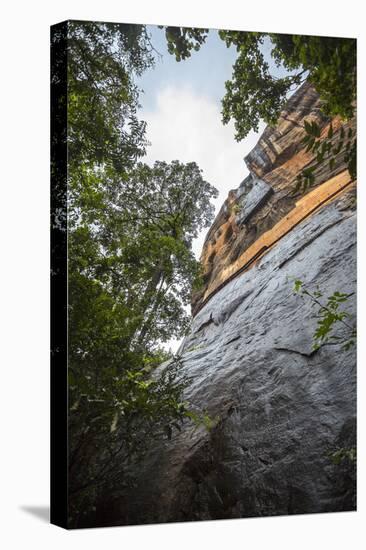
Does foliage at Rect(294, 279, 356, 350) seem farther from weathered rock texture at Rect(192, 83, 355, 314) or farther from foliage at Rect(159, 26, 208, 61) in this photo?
foliage at Rect(159, 26, 208, 61)

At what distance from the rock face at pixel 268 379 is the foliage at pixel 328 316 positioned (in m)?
0.04

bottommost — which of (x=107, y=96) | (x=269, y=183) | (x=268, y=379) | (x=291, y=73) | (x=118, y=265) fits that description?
(x=268, y=379)

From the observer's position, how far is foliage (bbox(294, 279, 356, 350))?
6.75 metres

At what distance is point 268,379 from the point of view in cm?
658

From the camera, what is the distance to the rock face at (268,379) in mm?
6289

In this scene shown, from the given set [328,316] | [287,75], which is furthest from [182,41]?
[328,316]

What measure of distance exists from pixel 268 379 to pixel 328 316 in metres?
0.70

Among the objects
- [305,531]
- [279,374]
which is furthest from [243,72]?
[305,531]

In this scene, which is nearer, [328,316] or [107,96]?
[107,96]

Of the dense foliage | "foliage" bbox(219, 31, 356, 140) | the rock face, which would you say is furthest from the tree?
the dense foliage

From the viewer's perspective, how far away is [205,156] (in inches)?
258

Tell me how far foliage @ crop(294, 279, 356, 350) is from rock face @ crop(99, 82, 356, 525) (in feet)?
0.13

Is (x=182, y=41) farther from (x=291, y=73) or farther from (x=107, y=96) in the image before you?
(x=291, y=73)

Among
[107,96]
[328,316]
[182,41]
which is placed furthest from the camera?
[328,316]
